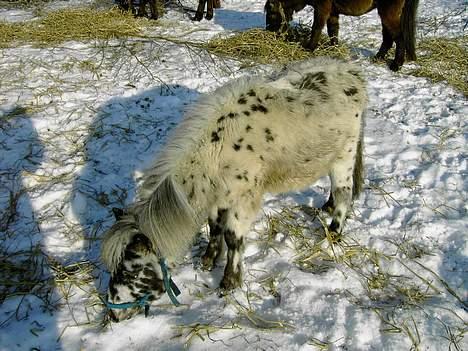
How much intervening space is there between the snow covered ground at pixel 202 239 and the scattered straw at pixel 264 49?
0.34 m

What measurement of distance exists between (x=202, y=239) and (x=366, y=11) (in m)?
5.26

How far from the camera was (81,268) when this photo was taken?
3.34 meters

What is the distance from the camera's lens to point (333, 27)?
7.53m

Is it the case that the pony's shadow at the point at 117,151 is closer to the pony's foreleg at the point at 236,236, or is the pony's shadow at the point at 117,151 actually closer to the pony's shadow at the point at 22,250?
the pony's shadow at the point at 22,250

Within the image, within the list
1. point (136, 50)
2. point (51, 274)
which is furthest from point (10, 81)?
point (51, 274)

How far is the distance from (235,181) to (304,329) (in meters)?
1.08

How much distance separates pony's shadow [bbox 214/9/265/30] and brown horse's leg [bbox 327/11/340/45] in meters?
1.52

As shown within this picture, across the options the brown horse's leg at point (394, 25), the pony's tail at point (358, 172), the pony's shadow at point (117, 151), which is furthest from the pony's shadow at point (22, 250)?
the brown horse's leg at point (394, 25)

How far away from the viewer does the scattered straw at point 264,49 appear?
6723 millimetres

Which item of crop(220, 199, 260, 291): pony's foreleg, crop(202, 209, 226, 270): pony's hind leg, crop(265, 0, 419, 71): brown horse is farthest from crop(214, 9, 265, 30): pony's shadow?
crop(220, 199, 260, 291): pony's foreleg

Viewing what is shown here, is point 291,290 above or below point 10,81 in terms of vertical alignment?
below

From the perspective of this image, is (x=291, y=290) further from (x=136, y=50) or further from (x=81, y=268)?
(x=136, y=50)

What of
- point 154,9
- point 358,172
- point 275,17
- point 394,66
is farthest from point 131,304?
point 154,9

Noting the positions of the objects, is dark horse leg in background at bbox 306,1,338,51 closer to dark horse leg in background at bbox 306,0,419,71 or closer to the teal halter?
dark horse leg in background at bbox 306,0,419,71
